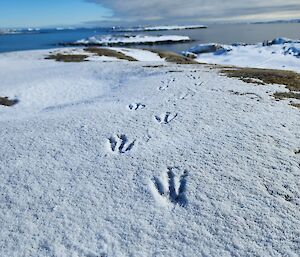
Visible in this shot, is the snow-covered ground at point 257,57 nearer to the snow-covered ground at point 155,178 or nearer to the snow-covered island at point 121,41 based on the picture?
the snow-covered ground at point 155,178

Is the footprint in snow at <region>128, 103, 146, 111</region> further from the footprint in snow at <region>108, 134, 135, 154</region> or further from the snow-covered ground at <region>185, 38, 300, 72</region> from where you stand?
the snow-covered ground at <region>185, 38, 300, 72</region>

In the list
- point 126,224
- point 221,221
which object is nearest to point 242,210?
point 221,221

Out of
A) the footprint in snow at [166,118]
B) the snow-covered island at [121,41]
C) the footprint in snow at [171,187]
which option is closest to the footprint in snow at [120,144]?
the footprint in snow at [166,118]

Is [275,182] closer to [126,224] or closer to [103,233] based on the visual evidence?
[126,224]

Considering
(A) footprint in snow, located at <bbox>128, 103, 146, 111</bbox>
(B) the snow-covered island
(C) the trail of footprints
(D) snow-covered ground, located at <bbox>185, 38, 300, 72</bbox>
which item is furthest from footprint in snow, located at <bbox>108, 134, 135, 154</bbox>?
(B) the snow-covered island

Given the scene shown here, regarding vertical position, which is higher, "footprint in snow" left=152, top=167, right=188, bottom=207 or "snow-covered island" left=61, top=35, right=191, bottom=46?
"footprint in snow" left=152, top=167, right=188, bottom=207

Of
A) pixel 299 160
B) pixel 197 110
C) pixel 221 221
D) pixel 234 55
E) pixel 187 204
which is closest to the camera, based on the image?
pixel 221 221
